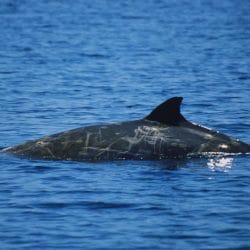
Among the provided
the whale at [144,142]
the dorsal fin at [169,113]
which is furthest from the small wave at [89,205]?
the dorsal fin at [169,113]

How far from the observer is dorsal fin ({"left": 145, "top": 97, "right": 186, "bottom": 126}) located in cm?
1988

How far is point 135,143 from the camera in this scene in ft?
66.7

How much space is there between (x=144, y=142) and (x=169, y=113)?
70cm

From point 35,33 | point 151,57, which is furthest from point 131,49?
point 35,33

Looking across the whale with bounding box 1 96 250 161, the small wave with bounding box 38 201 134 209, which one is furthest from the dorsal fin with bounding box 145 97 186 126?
the small wave with bounding box 38 201 134 209

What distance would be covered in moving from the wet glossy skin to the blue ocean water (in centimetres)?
37

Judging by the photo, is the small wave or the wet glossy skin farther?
the wet glossy skin

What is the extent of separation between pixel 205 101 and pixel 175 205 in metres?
14.2

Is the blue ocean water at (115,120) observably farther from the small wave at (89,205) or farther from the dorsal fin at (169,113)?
the dorsal fin at (169,113)

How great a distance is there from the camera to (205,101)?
31.0m

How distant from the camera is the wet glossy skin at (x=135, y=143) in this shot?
20.3 m

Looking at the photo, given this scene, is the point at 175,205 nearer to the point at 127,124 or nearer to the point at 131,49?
the point at 127,124

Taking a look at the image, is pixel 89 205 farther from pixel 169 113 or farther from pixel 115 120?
pixel 115 120

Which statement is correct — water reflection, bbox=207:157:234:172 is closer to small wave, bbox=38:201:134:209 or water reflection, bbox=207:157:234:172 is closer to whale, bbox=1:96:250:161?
whale, bbox=1:96:250:161
